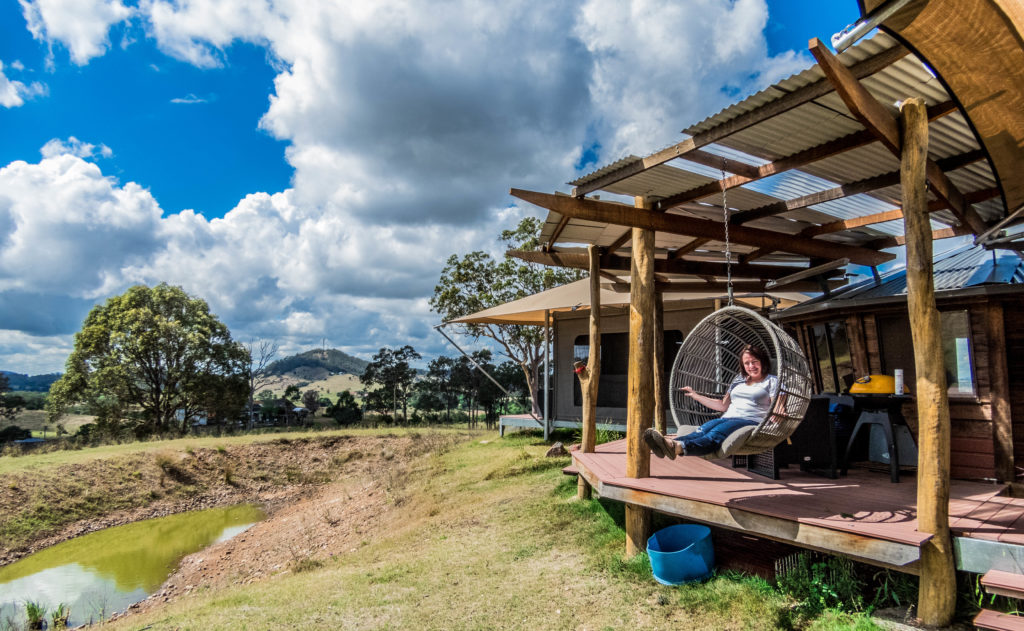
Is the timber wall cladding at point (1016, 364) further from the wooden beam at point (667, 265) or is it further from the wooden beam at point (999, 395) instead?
the wooden beam at point (667, 265)

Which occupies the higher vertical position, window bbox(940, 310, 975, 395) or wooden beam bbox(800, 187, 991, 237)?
wooden beam bbox(800, 187, 991, 237)

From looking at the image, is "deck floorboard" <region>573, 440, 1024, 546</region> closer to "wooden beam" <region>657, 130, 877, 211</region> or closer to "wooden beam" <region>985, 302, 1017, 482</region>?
"wooden beam" <region>985, 302, 1017, 482</region>

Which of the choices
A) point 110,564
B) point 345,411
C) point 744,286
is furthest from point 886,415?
point 345,411

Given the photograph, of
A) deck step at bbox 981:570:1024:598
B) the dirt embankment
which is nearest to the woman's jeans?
deck step at bbox 981:570:1024:598

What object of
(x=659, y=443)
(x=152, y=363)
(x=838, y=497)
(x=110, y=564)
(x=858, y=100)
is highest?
(x=858, y=100)

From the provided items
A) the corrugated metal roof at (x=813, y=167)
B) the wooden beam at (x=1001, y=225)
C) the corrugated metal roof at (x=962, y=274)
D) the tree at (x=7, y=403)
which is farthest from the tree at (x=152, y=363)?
the wooden beam at (x=1001, y=225)

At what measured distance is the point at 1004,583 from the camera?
290 centimetres

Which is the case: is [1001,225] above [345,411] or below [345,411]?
above

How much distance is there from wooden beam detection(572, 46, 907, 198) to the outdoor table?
8.93ft

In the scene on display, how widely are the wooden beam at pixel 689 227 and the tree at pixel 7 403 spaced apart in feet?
151

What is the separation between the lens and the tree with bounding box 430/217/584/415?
1981cm

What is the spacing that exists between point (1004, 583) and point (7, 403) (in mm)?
49226

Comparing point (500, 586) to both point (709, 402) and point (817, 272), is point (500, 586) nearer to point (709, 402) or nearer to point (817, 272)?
point (709, 402)

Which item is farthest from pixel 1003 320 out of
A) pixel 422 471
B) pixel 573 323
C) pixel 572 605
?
pixel 422 471
